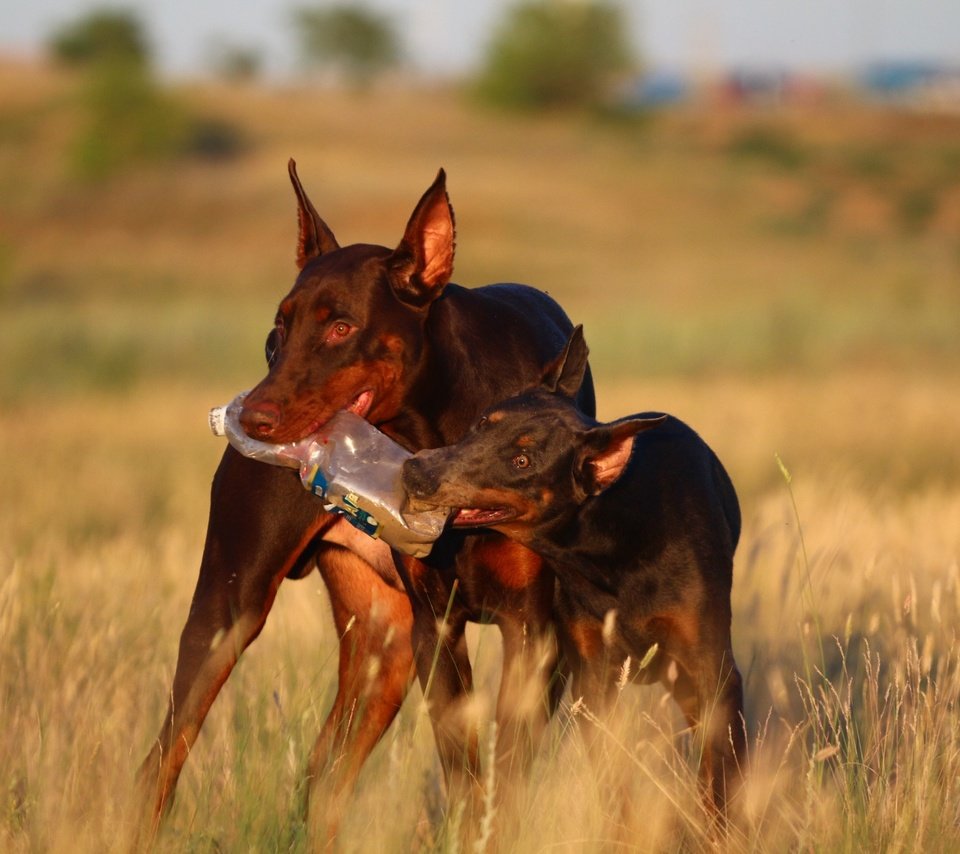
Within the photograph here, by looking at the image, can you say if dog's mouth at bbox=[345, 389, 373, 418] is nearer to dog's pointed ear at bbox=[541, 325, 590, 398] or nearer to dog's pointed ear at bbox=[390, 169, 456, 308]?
dog's pointed ear at bbox=[390, 169, 456, 308]

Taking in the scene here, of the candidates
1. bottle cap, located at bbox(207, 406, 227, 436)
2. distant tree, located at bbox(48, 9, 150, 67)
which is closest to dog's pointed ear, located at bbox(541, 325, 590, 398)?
bottle cap, located at bbox(207, 406, 227, 436)

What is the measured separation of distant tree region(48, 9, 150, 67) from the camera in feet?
286

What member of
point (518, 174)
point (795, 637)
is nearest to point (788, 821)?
point (795, 637)

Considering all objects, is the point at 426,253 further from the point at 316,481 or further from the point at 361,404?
the point at 316,481

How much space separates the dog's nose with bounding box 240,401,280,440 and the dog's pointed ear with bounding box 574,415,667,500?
2.92ft

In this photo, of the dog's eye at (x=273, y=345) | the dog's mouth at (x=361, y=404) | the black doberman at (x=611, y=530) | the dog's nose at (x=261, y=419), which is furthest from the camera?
the dog's eye at (x=273, y=345)

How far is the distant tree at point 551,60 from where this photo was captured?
79.0 metres

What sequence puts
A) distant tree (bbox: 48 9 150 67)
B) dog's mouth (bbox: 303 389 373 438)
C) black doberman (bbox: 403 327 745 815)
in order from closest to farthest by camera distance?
black doberman (bbox: 403 327 745 815), dog's mouth (bbox: 303 389 373 438), distant tree (bbox: 48 9 150 67)

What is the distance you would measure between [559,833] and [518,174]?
2038 inches

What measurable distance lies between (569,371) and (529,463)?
0.34 meters

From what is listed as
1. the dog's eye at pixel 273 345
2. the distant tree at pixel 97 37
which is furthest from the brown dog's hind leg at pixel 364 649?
the distant tree at pixel 97 37

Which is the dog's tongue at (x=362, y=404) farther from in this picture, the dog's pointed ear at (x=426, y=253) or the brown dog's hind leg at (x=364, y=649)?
the brown dog's hind leg at (x=364, y=649)

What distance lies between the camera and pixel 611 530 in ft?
16.4

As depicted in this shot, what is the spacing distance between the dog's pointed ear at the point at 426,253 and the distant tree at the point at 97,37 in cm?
8416
